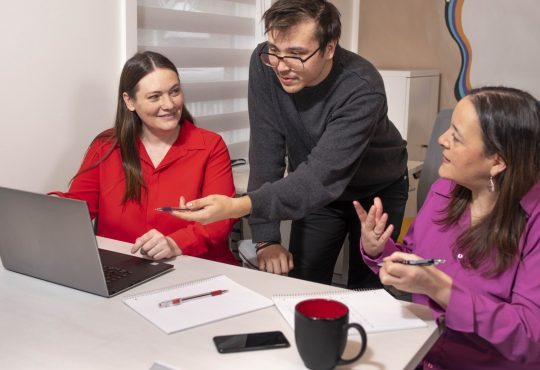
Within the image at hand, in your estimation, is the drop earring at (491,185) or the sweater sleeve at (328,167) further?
the sweater sleeve at (328,167)

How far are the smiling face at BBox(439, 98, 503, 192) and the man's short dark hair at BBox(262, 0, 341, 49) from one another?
0.46m

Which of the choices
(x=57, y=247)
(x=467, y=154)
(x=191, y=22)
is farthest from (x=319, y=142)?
(x=191, y=22)

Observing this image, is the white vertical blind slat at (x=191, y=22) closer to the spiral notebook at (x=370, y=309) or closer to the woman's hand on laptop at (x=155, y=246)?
the woman's hand on laptop at (x=155, y=246)

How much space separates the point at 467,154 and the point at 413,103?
2162mm

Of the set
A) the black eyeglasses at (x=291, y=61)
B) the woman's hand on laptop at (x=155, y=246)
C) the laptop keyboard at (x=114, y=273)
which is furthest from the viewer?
the black eyeglasses at (x=291, y=61)

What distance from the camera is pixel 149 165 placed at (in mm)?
1868

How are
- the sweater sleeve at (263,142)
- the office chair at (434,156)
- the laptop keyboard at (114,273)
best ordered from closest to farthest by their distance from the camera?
the laptop keyboard at (114,273) → the sweater sleeve at (263,142) → the office chair at (434,156)

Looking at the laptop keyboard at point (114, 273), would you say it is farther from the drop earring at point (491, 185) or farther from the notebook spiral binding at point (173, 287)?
the drop earring at point (491, 185)

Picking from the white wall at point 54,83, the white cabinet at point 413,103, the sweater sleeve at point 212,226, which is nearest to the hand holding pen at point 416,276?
the sweater sleeve at point 212,226

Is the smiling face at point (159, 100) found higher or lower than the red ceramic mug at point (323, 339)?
higher

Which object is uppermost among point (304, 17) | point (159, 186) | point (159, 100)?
point (304, 17)

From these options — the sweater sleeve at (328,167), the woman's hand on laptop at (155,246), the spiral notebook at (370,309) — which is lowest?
the spiral notebook at (370,309)

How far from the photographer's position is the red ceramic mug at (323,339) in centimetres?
93

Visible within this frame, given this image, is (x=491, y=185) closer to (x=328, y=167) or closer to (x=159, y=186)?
(x=328, y=167)
